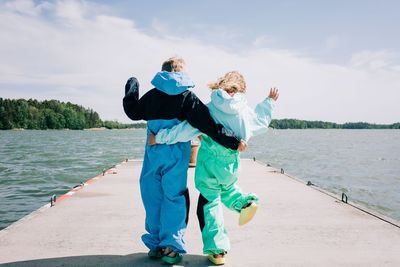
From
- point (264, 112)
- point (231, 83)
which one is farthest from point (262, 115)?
point (231, 83)

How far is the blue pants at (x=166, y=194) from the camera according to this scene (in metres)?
3.51

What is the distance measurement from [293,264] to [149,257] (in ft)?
4.07

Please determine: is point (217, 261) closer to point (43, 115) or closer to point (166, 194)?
point (166, 194)

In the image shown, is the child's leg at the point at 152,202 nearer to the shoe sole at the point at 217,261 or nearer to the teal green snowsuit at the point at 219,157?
the teal green snowsuit at the point at 219,157

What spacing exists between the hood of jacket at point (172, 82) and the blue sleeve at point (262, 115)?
64 cm

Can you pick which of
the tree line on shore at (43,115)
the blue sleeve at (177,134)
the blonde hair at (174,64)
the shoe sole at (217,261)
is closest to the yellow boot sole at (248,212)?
the shoe sole at (217,261)

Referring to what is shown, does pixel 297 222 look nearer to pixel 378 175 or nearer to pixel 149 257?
pixel 149 257

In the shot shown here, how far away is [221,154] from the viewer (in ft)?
11.7

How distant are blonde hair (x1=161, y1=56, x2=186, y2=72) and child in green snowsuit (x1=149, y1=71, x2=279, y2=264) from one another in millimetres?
340

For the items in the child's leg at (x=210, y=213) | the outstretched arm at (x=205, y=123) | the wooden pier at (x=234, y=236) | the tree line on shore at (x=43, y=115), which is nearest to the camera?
the outstretched arm at (x=205, y=123)

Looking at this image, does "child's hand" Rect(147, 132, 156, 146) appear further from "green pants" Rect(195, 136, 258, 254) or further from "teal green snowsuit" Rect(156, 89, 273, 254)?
"green pants" Rect(195, 136, 258, 254)

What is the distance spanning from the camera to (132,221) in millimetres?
5145

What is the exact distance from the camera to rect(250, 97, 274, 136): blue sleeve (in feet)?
12.1

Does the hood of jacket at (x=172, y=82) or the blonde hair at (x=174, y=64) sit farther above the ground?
the blonde hair at (x=174, y=64)
